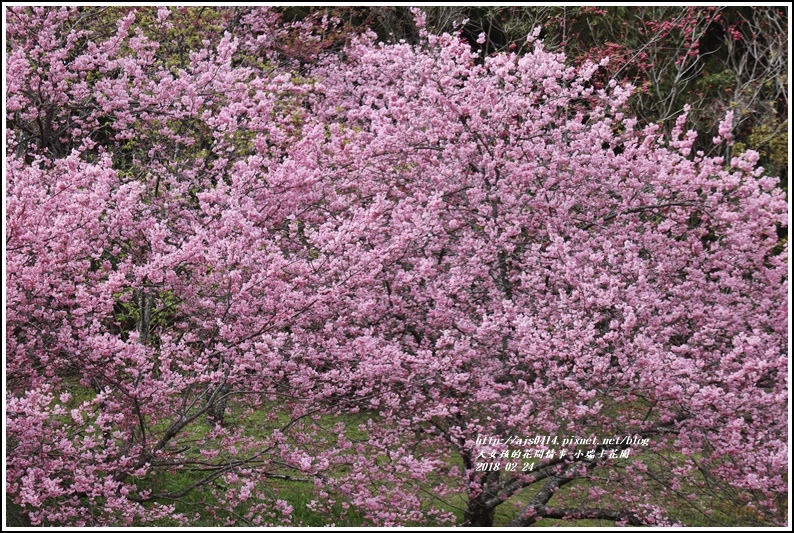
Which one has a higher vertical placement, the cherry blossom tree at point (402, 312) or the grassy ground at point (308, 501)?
the cherry blossom tree at point (402, 312)

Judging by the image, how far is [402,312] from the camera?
236 inches

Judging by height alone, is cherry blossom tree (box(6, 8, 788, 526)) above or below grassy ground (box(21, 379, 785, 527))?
above

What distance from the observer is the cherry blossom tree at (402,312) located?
5020 mm

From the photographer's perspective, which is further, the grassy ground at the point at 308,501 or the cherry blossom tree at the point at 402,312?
the grassy ground at the point at 308,501

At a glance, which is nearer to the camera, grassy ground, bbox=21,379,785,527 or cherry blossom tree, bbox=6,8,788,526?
cherry blossom tree, bbox=6,8,788,526

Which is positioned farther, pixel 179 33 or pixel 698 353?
pixel 179 33

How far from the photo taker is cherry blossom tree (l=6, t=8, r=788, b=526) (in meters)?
5.02

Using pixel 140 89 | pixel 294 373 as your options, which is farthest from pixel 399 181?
pixel 140 89

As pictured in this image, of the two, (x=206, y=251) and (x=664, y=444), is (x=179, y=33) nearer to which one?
(x=206, y=251)

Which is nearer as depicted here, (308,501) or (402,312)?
(402,312)

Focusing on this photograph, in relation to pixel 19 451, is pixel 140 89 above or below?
above

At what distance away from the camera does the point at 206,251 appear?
520 centimetres

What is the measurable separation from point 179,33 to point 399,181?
4.10 metres

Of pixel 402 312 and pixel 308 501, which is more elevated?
pixel 402 312
